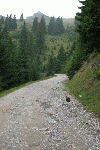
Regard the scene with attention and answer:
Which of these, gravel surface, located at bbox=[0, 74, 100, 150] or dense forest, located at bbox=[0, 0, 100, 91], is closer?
gravel surface, located at bbox=[0, 74, 100, 150]

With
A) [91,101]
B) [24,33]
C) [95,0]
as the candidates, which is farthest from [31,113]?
[24,33]

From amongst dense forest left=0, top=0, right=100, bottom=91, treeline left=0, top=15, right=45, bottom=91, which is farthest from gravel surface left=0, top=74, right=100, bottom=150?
treeline left=0, top=15, right=45, bottom=91

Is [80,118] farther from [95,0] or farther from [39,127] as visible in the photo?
[95,0]

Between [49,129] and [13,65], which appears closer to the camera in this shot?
→ [49,129]

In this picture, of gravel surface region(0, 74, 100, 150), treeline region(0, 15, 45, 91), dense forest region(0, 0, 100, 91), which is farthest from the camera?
treeline region(0, 15, 45, 91)

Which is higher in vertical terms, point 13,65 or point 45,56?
point 13,65

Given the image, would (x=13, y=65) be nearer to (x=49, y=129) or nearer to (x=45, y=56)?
(x=49, y=129)

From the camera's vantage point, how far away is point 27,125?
291 inches

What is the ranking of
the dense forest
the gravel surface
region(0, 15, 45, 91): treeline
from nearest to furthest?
the gravel surface
the dense forest
region(0, 15, 45, 91): treeline

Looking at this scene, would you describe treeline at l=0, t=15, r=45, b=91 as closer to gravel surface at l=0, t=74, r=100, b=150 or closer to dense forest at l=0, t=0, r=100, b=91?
dense forest at l=0, t=0, r=100, b=91

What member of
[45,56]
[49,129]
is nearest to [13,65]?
[49,129]

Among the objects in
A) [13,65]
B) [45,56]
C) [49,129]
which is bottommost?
[45,56]

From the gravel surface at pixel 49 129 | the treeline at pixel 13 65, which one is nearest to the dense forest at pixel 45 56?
the treeline at pixel 13 65

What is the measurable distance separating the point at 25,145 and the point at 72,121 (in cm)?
394
